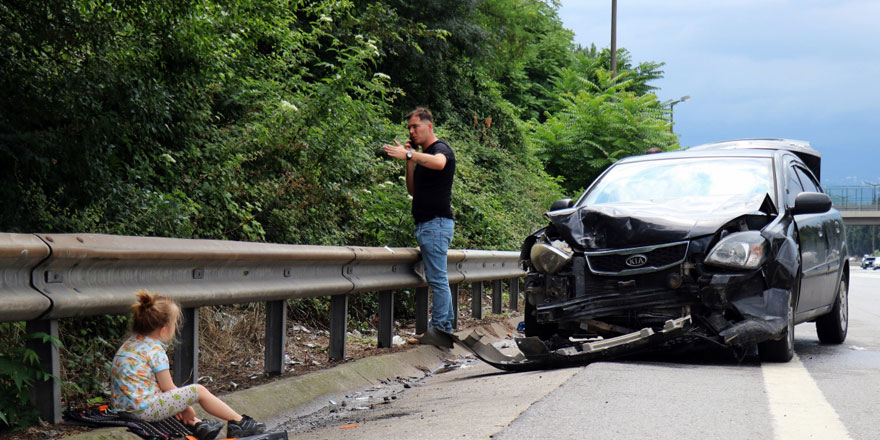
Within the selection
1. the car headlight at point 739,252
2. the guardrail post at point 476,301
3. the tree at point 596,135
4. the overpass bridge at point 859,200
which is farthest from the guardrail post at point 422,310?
the overpass bridge at point 859,200

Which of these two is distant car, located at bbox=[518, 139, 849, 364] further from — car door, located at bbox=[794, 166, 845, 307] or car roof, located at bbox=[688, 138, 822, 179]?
car roof, located at bbox=[688, 138, 822, 179]

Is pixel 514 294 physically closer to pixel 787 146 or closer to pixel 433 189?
pixel 787 146

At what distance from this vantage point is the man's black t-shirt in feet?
26.0

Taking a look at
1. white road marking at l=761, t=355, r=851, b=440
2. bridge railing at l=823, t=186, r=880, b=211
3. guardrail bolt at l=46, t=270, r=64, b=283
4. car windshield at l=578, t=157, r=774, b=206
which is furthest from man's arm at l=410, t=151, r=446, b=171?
bridge railing at l=823, t=186, r=880, b=211

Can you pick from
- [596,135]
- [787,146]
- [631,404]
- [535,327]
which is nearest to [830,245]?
[535,327]

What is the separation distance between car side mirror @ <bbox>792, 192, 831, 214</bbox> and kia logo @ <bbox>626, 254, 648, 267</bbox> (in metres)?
1.47

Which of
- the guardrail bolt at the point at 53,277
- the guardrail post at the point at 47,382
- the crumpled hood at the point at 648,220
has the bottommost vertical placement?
the guardrail post at the point at 47,382

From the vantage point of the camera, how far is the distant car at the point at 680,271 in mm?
6316

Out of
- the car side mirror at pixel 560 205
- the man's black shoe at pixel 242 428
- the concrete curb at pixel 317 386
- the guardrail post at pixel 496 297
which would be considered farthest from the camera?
the guardrail post at pixel 496 297

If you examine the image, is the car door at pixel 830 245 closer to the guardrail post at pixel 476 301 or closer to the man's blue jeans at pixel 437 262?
the man's blue jeans at pixel 437 262

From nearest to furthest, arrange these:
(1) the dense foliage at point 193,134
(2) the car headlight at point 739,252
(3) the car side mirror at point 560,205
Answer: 1. (2) the car headlight at point 739,252
2. (1) the dense foliage at point 193,134
3. (3) the car side mirror at point 560,205

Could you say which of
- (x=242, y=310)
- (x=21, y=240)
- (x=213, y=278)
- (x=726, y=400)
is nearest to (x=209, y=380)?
(x=213, y=278)

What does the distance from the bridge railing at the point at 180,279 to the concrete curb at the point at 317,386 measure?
230mm

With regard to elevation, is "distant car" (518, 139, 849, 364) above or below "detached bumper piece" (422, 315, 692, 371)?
above
